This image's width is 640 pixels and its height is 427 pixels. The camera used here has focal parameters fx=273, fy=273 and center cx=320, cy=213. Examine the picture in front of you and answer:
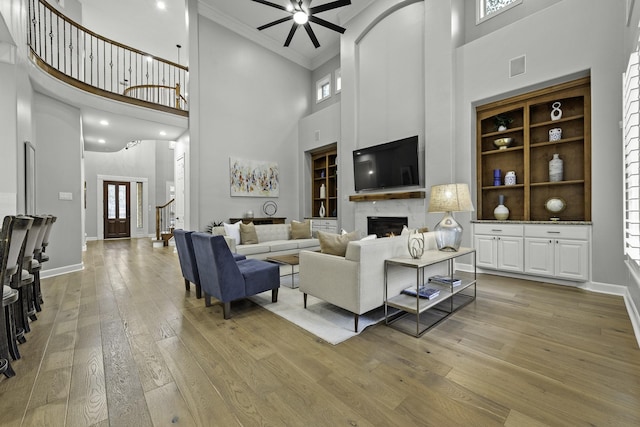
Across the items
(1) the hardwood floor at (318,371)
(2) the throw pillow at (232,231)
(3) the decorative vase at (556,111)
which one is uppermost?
(3) the decorative vase at (556,111)

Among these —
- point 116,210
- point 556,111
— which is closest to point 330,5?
point 556,111

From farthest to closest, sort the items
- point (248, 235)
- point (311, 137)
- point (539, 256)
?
point (311, 137), point (248, 235), point (539, 256)

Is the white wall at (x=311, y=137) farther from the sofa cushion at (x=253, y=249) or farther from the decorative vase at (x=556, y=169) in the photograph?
the decorative vase at (x=556, y=169)

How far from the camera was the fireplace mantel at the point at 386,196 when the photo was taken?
15.8 ft

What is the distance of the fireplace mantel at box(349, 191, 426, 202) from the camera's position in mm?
4828

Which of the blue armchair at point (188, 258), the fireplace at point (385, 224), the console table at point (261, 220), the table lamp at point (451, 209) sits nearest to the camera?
the table lamp at point (451, 209)

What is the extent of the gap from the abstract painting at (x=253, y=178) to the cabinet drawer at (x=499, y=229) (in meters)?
4.86

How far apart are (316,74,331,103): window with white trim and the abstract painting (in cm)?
247

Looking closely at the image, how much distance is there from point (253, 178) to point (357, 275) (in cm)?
524

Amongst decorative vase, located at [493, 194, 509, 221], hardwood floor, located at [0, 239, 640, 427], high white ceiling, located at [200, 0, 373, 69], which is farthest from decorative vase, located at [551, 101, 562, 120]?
high white ceiling, located at [200, 0, 373, 69]

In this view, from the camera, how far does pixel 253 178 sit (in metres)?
6.90

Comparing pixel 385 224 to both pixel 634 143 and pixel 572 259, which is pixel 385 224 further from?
pixel 634 143

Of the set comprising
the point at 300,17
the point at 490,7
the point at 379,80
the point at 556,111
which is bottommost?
the point at 556,111

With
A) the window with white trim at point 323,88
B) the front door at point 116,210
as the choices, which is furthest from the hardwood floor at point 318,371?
the front door at point 116,210
